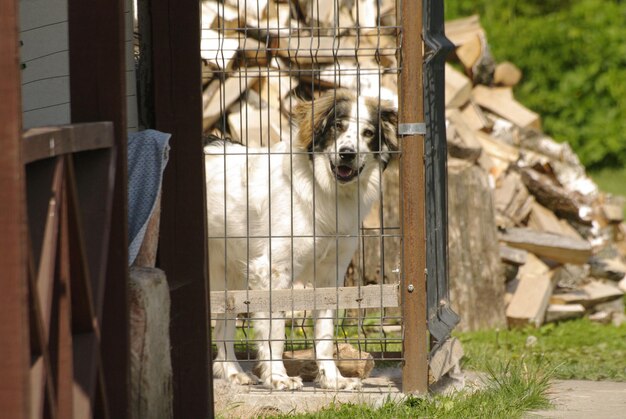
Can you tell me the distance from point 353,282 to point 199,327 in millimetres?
4018

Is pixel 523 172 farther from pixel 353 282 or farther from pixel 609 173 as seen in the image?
pixel 609 173

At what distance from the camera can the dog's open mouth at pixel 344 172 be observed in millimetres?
6238

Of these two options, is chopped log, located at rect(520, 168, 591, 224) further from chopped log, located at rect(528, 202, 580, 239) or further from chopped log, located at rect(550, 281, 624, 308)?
chopped log, located at rect(550, 281, 624, 308)

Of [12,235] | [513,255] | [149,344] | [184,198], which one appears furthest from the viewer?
[513,255]

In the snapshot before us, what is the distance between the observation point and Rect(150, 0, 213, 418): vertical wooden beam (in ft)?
13.2

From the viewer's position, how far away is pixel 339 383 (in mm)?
5871

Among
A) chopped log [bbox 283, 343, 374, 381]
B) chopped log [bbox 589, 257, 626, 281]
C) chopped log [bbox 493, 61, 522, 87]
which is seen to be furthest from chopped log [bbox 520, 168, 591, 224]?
chopped log [bbox 283, 343, 374, 381]

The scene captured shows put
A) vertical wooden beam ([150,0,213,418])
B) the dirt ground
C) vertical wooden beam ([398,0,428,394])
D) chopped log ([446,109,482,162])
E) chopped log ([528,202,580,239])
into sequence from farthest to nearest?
chopped log ([528,202,580,239]), chopped log ([446,109,482,162]), vertical wooden beam ([398,0,428,394]), the dirt ground, vertical wooden beam ([150,0,213,418])

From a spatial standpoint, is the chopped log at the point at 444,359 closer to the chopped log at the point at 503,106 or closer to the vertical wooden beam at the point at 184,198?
the vertical wooden beam at the point at 184,198

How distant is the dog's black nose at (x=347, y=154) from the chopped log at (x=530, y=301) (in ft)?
8.60

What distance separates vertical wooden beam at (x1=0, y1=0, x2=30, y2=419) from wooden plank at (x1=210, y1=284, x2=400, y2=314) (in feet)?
11.4

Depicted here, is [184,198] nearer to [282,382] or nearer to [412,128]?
[412,128]

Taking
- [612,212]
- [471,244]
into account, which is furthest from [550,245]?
[612,212]

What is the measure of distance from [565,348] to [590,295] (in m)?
1.34
